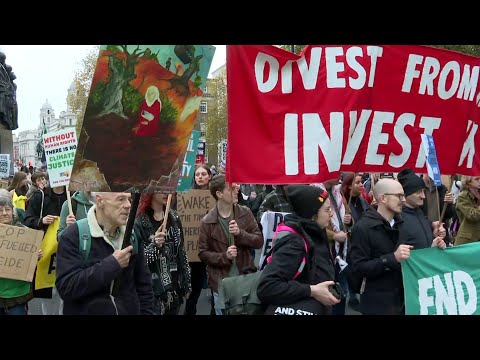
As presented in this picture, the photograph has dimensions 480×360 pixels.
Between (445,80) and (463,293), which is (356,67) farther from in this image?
(463,293)

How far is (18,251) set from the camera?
527cm

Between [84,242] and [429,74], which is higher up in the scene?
[429,74]

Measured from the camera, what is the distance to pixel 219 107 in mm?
65438

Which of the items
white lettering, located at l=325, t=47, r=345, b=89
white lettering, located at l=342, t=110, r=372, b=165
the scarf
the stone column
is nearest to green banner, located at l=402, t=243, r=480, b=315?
white lettering, located at l=342, t=110, r=372, b=165

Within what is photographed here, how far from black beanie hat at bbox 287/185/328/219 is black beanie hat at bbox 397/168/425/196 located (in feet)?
5.18

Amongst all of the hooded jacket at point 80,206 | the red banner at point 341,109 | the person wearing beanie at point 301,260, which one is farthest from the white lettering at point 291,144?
the hooded jacket at point 80,206

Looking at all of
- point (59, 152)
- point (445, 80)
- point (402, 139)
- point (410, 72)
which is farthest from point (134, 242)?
point (445, 80)

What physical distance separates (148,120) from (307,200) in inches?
44.0

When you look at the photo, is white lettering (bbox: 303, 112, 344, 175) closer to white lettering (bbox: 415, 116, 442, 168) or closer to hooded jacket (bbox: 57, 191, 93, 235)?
white lettering (bbox: 415, 116, 442, 168)

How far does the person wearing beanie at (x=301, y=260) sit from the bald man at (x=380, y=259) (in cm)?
84

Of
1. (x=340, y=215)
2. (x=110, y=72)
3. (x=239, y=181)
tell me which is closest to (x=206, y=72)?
(x=110, y=72)

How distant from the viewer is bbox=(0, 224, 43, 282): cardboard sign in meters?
5.21

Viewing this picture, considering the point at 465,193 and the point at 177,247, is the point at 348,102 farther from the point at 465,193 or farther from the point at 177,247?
the point at 465,193

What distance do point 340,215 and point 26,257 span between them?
3.27 metres
